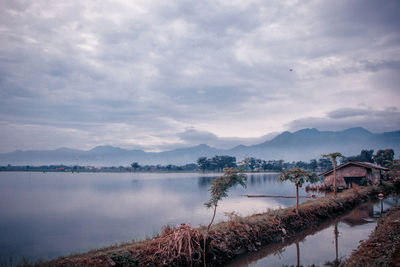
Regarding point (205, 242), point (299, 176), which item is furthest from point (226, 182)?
point (299, 176)

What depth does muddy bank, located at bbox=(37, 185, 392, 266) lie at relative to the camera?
379 inches

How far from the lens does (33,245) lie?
16.9 m

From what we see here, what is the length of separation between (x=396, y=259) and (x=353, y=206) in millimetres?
18928

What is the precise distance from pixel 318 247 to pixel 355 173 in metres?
31.2

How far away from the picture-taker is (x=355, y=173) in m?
40.2

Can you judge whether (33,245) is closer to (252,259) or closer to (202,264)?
(202,264)

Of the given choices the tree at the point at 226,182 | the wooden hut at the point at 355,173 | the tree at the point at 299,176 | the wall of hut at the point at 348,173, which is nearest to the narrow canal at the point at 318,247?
the tree at the point at 299,176

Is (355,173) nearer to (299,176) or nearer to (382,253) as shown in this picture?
(299,176)

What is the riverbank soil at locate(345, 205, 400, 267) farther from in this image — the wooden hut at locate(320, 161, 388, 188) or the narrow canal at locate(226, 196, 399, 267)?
the wooden hut at locate(320, 161, 388, 188)

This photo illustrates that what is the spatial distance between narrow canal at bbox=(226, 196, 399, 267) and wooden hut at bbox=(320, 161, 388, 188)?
854 inches

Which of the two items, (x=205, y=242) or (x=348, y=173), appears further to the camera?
(x=348, y=173)

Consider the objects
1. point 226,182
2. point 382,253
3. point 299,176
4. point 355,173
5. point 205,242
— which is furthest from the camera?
point 355,173

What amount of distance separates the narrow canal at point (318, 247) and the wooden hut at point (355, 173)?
71.2 feet

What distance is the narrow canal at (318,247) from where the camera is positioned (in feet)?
40.5
